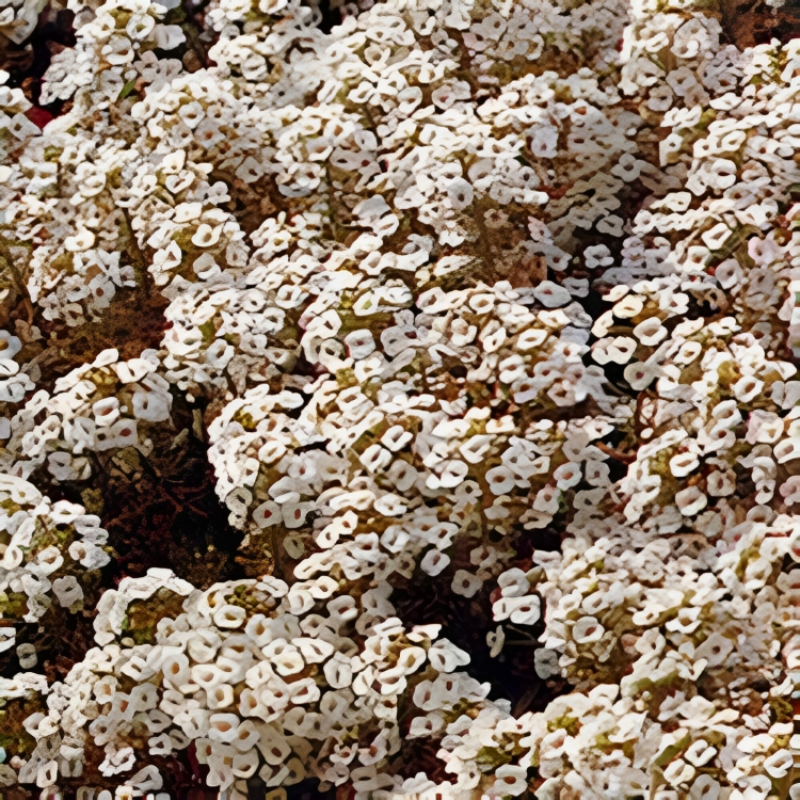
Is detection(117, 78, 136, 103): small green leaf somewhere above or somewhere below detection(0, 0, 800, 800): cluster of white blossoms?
above

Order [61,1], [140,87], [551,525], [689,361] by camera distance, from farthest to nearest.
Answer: [61,1] → [140,87] → [551,525] → [689,361]

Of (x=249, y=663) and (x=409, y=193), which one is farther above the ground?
(x=409, y=193)

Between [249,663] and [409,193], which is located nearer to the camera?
[249,663]

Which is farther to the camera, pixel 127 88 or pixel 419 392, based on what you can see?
pixel 127 88

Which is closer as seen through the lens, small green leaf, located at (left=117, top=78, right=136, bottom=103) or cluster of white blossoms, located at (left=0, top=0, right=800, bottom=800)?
cluster of white blossoms, located at (left=0, top=0, right=800, bottom=800)

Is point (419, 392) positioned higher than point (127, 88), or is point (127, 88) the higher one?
point (127, 88)

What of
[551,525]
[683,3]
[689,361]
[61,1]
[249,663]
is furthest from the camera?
[61,1]

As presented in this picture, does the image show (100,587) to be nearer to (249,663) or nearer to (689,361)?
(249,663)

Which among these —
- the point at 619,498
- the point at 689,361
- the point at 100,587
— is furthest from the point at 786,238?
the point at 100,587
